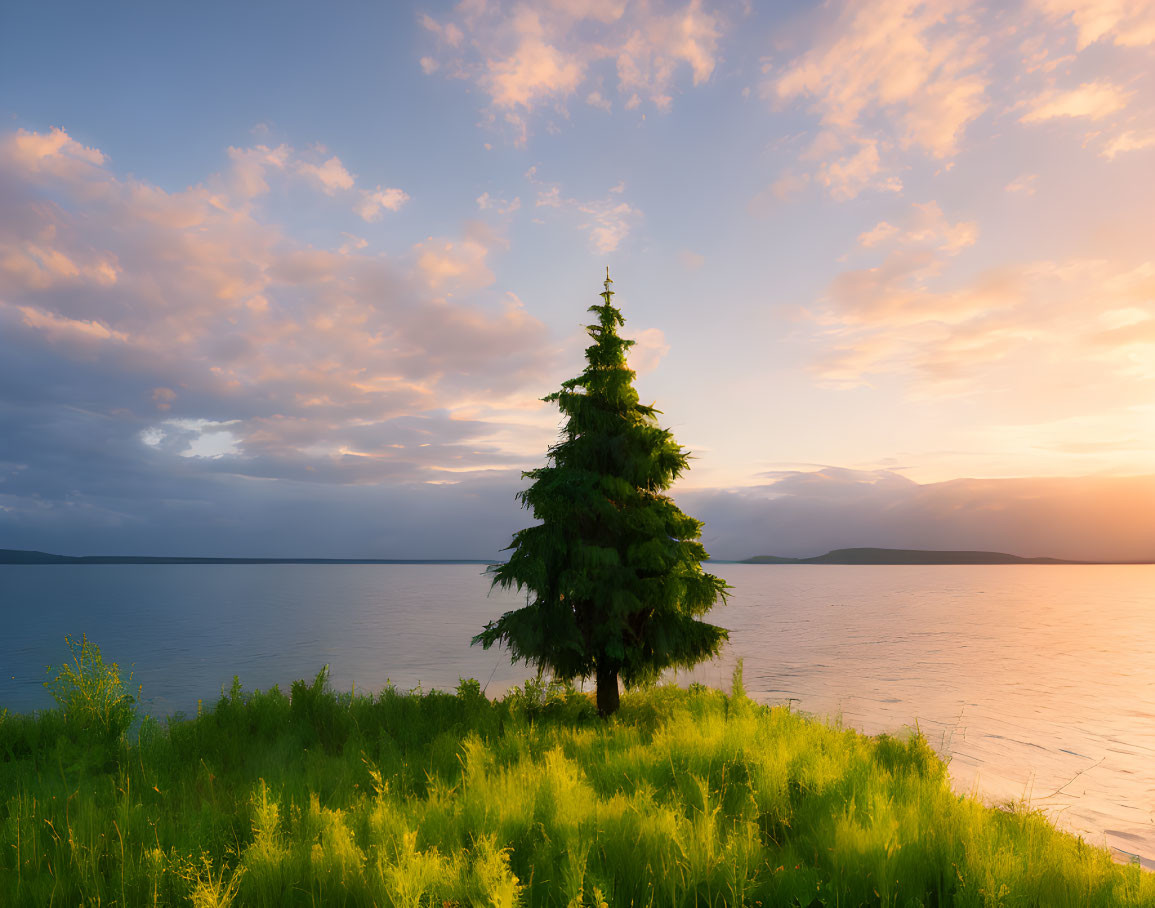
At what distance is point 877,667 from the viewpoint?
26562mm

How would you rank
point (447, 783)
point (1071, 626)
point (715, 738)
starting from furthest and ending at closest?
point (1071, 626)
point (715, 738)
point (447, 783)

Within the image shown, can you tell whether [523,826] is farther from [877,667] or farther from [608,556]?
[877,667]

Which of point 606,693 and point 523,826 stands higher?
point 523,826

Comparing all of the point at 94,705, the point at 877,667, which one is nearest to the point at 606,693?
the point at 94,705

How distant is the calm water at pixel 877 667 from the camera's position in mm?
13250

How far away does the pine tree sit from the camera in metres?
11.1

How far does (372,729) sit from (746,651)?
2466 centimetres

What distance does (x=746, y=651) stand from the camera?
3138 centimetres

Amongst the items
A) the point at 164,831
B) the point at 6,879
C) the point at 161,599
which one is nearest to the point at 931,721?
the point at 164,831

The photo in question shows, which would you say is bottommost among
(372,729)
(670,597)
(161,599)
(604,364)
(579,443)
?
(161,599)

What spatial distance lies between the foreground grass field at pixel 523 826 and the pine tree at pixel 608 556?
5.15ft

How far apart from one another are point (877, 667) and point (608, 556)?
869 inches

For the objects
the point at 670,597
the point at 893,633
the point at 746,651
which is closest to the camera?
the point at 670,597

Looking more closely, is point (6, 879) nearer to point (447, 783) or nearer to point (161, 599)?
point (447, 783)
